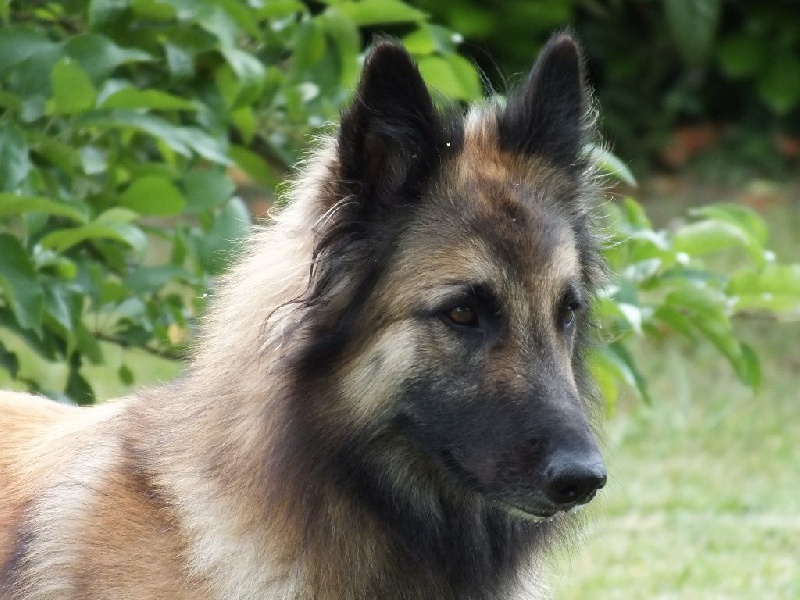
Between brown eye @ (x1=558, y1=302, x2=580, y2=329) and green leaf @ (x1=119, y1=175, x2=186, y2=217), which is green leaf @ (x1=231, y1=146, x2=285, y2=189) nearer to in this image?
green leaf @ (x1=119, y1=175, x2=186, y2=217)

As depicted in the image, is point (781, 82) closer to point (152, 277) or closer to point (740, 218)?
point (740, 218)

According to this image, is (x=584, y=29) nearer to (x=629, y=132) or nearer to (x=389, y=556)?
(x=629, y=132)

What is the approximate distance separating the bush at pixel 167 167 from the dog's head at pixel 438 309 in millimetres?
959

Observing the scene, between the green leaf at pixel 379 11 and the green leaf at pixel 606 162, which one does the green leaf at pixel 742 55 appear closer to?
the green leaf at pixel 606 162

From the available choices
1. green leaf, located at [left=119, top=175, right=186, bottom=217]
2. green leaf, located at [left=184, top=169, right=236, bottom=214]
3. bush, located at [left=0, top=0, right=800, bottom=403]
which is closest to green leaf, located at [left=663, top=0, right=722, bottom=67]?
bush, located at [left=0, top=0, right=800, bottom=403]

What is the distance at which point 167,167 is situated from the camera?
203 inches

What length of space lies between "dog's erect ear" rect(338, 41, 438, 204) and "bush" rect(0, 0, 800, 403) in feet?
3.62

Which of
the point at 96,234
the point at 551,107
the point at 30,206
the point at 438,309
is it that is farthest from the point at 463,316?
the point at 30,206

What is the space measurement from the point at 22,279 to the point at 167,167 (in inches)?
35.8

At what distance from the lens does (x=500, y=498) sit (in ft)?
11.7

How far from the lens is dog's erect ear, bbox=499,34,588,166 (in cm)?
406

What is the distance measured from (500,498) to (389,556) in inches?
18.1

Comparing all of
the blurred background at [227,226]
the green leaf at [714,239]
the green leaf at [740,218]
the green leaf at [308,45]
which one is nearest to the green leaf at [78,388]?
the blurred background at [227,226]

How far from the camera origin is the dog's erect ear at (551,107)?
4062mm
